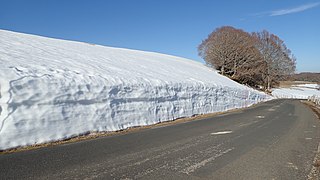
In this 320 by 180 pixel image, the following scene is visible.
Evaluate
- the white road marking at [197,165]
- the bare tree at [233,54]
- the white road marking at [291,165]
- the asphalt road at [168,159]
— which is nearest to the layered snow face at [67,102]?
the asphalt road at [168,159]

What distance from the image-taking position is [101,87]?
35.3ft

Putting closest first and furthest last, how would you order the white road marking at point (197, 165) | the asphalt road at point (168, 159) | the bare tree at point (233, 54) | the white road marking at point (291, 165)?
the asphalt road at point (168, 159)
the white road marking at point (197, 165)
the white road marking at point (291, 165)
the bare tree at point (233, 54)

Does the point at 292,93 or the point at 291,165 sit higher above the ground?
the point at 292,93

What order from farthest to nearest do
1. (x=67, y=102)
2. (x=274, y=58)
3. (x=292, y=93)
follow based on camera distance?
(x=292, y=93) → (x=274, y=58) → (x=67, y=102)

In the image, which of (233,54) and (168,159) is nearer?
(168,159)

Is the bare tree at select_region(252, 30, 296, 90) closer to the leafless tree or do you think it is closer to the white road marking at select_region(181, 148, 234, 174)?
the leafless tree

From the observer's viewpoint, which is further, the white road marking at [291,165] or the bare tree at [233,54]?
the bare tree at [233,54]

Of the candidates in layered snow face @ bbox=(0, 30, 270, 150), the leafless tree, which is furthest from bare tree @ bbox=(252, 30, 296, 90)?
layered snow face @ bbox=(0, 30, 270, 150)

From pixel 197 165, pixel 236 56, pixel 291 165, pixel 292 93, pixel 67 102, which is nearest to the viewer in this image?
pixel 197 165

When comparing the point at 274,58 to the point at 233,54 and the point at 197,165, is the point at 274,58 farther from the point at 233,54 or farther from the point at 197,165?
the point at 197,165

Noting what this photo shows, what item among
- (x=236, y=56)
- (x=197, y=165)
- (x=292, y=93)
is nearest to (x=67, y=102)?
(x=197, y=165)

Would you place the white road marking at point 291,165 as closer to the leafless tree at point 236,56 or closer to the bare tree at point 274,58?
the leafless tree at point 236,56

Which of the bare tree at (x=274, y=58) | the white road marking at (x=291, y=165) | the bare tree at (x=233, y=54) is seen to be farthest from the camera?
the bare tree at (x=274, y=58)

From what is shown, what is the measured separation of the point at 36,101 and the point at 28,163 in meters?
3.11
